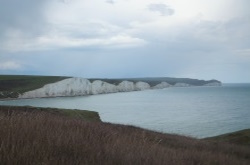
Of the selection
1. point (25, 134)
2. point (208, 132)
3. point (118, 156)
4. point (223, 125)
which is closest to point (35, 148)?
point (25, 134)

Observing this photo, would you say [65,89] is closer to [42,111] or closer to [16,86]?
[16,86]

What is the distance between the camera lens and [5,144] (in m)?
4.68

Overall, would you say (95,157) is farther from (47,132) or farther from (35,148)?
(47,132)

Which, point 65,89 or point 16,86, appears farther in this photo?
point 16,86

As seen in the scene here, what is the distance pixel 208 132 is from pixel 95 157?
46364mm

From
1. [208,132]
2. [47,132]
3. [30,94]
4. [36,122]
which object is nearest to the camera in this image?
[47,132]

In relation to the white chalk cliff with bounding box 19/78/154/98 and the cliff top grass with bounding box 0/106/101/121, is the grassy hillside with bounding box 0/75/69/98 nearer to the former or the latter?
the white chalk cliff with bounding box 19/78/154/98

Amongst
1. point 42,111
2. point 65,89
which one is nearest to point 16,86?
point 65,89

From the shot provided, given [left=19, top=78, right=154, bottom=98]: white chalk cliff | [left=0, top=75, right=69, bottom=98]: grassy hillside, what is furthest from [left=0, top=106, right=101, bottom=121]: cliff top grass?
[left=19, top=78, right=154, bottom=98]: white chalk cliff

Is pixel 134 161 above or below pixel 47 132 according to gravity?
below

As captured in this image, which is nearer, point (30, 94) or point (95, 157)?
point (95, 157)

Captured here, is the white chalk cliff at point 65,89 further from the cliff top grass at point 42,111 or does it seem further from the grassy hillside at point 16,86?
the cliff top grass at point 42,111

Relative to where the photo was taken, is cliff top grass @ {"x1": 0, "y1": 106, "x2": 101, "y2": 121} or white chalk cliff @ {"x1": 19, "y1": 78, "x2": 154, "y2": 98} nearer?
cliff top grass @ {"x1": 0, "y1": 106, "x2": 101, "y2": 121}

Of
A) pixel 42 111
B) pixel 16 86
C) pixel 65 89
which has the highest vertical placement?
pixel 42 111
